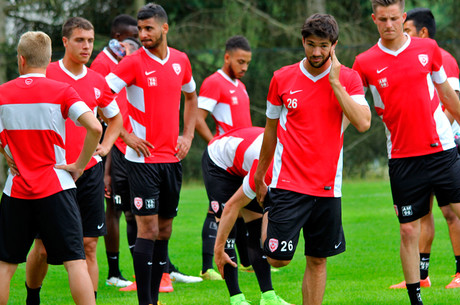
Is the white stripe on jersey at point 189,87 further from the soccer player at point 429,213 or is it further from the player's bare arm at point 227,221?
the soccer player at point 429,213

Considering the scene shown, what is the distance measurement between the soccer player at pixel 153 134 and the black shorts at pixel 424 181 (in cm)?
199

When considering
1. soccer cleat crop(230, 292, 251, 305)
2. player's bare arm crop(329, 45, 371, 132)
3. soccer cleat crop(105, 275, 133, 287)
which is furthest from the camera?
soccer cleat crop(105, 275, 133, 287)

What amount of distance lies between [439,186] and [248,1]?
663 inches

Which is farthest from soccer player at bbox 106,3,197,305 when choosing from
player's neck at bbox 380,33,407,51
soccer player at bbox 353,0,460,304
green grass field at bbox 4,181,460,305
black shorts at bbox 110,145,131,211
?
player's neck at bbox 380,33,407,51

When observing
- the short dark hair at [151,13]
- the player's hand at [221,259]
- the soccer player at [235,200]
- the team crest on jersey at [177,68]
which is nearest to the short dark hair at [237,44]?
the soccer player at [235,200]

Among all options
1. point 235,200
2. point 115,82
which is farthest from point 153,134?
point 235,200

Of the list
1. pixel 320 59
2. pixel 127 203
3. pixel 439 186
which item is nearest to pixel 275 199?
pixel 320 59

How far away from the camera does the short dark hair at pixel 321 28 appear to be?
5.06m

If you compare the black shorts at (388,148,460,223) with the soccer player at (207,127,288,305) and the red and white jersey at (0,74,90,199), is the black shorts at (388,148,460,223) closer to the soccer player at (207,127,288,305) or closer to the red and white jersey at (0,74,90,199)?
the soccer player at (207,127,288,305)

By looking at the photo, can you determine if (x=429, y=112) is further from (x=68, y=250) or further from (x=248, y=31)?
(x=248, y=31)

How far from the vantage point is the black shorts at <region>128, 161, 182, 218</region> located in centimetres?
638

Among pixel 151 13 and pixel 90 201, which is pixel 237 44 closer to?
pixel 151 13

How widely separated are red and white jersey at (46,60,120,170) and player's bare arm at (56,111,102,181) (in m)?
0.88

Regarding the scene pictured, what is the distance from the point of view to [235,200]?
6066 millimetres
